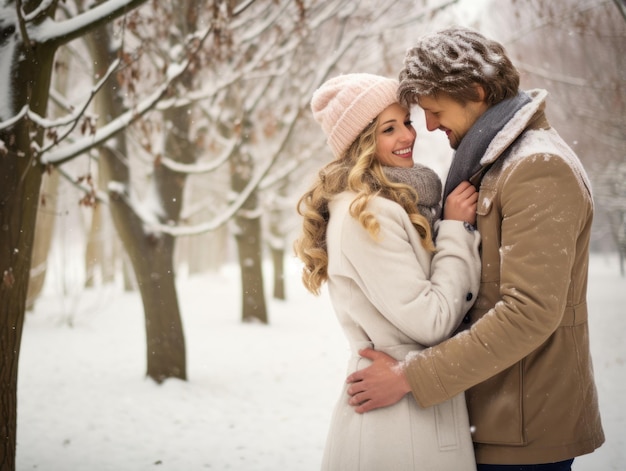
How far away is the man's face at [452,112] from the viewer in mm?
2104

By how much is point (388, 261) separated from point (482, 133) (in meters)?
0.59

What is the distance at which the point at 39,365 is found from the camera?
27.4 feet

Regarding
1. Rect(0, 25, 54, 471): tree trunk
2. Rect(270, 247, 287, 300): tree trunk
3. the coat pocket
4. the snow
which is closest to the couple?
the coat pocket

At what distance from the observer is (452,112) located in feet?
7.00

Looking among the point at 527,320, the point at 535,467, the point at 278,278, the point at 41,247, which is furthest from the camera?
the point at 278,278

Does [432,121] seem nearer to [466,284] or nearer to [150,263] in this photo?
[466,284]

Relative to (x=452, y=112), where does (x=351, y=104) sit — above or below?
above

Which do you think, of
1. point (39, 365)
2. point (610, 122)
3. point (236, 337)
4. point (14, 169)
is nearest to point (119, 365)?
point (39, 365)

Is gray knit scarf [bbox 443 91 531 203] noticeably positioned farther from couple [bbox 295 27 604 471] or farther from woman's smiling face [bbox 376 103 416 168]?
woman's smiling face [bbox 376 103 416 168]

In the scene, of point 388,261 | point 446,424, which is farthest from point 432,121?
point 446,424

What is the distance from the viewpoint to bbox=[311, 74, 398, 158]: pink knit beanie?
7.45 feet

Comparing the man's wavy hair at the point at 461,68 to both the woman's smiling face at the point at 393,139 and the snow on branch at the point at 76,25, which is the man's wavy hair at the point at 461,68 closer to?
the woman's smiling face at the point at 393,139

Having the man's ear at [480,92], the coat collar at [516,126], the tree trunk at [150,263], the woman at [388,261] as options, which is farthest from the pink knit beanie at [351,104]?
the tree trunk at [150,263]

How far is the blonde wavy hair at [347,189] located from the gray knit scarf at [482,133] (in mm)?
224
